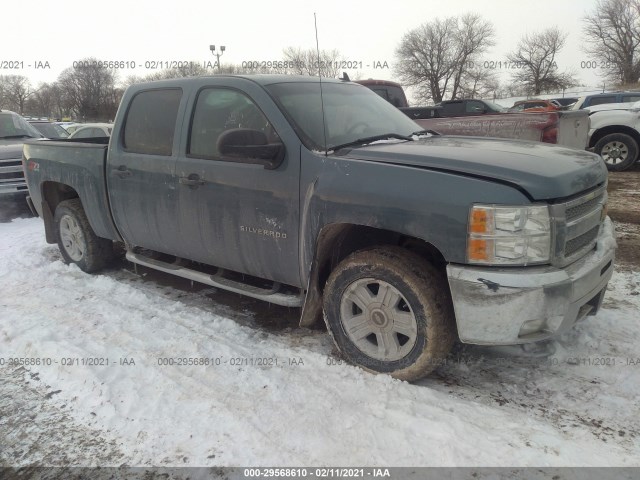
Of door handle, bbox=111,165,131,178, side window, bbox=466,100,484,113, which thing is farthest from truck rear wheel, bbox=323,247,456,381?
side window, bbox=466,100,484,113

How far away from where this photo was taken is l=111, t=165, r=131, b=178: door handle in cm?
421

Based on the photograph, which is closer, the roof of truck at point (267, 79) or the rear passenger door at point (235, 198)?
the rear passenger door at point (235, 198)

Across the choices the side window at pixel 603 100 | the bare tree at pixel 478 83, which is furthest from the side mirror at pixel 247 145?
the bare tree at pixel 478 83

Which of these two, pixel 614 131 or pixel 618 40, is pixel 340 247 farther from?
pixel 618 40

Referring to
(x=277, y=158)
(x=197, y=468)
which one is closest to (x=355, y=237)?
(x=277, y=158)

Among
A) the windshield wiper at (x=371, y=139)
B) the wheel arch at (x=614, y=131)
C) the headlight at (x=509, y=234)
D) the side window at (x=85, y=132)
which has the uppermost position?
the side window at (x=85, y=132)

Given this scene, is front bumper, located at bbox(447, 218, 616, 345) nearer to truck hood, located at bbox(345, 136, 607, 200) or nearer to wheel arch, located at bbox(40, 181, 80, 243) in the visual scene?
A: truck hood, located at bbox(345, 136, 607, 200)

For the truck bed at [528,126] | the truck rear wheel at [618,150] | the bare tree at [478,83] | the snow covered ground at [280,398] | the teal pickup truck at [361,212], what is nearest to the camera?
the snow covered ground at [280,398]

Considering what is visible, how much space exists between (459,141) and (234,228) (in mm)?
1721

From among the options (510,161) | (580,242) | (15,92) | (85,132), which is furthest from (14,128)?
(15,92)

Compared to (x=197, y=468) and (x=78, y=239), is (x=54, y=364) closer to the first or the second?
(x=197, y=468)

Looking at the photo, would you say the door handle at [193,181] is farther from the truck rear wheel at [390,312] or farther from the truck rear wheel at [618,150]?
the truck rear wheel at [618,150]

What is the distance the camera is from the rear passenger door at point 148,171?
12.9 ft

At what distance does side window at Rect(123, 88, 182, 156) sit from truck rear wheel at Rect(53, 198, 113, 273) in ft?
4.15
